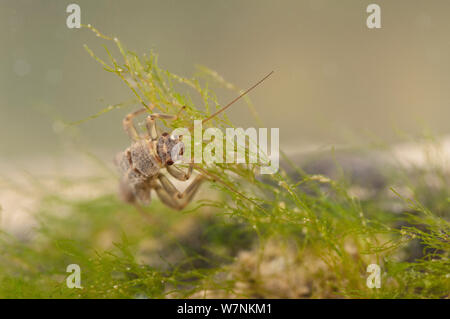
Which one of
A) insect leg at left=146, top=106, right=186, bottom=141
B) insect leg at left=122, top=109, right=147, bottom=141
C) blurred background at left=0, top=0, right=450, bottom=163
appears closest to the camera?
insect leg at left=146, top=106, right=186, bottom=141

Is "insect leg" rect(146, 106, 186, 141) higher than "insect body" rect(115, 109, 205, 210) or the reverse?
higher

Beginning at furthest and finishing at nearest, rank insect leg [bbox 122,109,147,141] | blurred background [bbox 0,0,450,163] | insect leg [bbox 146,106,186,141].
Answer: blurred background [bbox 0,0,450,163]
insect leg [bbox 122,109,147,141]
insect leg [bbox 146,106,186,141]

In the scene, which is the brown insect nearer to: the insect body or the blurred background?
the insect body

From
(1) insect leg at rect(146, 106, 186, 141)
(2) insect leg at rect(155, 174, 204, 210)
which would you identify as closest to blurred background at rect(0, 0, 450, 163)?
(2) insect leg at rect(155, 174, 204, 210)

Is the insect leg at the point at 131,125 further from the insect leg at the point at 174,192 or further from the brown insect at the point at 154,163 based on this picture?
the insect leg at the point at 174,192

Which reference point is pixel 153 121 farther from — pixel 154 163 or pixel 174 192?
pixel 174 192

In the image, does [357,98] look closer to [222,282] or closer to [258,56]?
[258,56]

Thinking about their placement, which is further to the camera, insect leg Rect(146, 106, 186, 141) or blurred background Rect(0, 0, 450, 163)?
blurred background Rect(0, 0, 450, 163)
